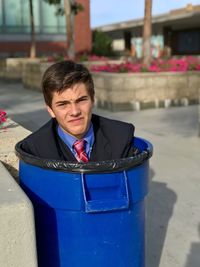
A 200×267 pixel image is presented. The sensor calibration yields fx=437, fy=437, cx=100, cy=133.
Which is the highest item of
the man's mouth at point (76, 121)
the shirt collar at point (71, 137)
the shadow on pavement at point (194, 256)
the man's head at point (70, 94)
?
the man's head at point (70, 94)

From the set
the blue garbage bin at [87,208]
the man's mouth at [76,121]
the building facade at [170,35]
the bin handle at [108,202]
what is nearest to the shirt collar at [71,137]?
the man's mouth at [76,121]

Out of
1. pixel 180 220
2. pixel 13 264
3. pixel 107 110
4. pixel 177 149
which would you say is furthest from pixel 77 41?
pixel 13 264

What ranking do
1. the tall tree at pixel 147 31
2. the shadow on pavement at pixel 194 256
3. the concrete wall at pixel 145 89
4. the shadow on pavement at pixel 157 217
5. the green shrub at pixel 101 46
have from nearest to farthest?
the shadow on pavement at pixel 194 256 < the shadow on pavement at pixel 157 217 < the concrete wall at pixel 145 89 < the tall tree at pixel 147 31 < the green shrub at pixel 101 46

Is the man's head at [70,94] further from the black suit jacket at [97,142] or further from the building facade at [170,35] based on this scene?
the building facade at [170,35]

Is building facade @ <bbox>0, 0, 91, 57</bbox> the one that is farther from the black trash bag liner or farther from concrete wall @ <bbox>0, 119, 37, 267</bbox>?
concrete wall @ <bbox>0, 119, 37, 267</bbox>

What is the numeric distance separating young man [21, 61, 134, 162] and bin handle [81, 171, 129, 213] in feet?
1.08

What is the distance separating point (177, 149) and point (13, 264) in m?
4.90

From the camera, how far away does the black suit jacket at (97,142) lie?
2135mm

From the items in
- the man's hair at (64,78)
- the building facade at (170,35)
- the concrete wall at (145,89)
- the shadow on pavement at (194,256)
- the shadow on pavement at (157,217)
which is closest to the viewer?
the man's hair at (64,78)

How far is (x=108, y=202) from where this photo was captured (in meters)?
1.87

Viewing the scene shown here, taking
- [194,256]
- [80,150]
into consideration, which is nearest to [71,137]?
[80,150]

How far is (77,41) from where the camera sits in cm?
3084

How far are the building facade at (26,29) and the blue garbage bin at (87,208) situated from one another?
2717cm

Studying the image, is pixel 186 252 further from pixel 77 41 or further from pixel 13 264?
pixel 77 41
